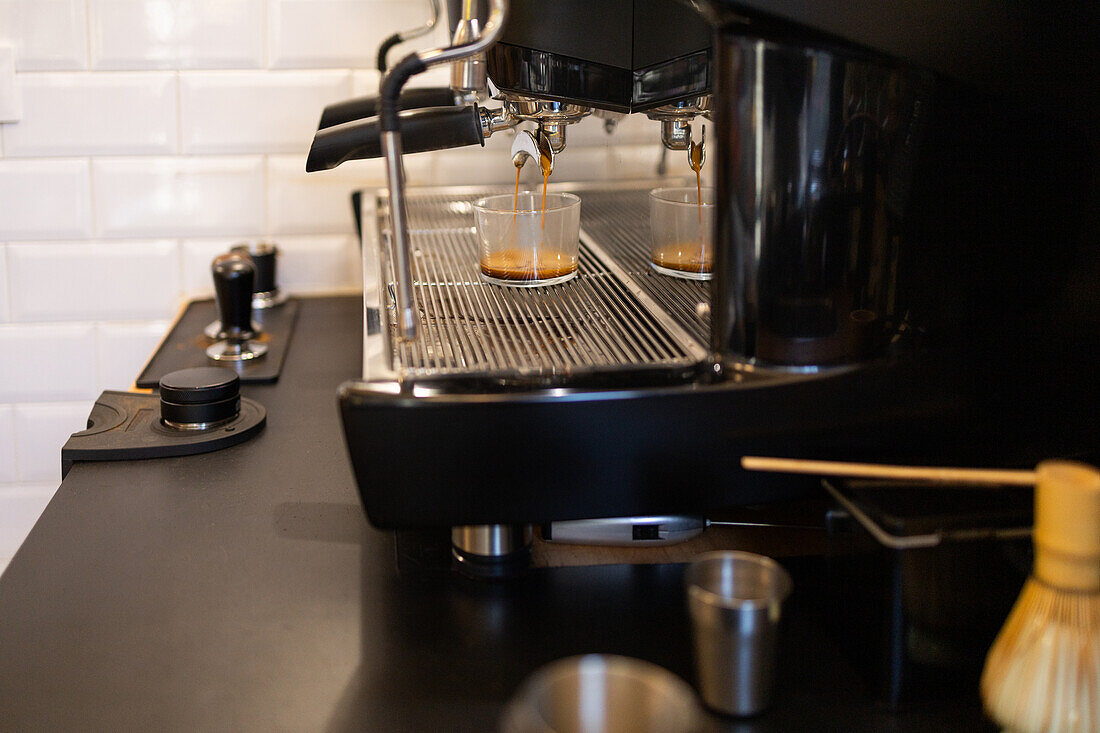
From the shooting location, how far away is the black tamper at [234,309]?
1.07 meters

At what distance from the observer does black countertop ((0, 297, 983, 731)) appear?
1.80 feet

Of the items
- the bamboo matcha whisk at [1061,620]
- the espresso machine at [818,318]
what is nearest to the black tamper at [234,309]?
the espresso machine at [818,318]

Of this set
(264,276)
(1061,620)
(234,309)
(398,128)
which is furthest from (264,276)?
(1061,620)

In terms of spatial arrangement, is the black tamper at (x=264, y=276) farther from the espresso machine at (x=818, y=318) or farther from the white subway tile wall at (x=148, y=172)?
the espresso machine at (x=818, y=318)

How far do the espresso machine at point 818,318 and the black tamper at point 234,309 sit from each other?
Answer: 458 millimetres

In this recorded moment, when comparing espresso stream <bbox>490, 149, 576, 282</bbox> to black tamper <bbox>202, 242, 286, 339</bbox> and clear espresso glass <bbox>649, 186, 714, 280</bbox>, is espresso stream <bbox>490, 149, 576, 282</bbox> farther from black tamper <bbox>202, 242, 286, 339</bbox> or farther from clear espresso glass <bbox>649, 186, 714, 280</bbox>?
black tamper <bbox>202, 242, 286, 339</bbox>

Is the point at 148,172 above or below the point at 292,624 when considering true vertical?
above

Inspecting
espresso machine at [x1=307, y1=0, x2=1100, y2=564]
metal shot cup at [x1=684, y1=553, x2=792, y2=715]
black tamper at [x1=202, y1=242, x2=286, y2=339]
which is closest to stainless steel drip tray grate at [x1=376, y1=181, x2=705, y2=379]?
espresso machine at [x1=307, y1=0, x2=1100, y2=564]

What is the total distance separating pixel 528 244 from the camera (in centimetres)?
82

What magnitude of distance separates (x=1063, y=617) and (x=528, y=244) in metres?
0.49

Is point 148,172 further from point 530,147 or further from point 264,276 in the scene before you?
point 530,147

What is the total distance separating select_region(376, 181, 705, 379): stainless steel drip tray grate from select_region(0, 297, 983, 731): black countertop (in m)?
0.15

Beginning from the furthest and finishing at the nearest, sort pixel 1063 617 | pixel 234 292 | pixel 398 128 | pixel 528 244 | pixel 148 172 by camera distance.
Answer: pixel 148 172, pixel 234 292, pixel 528 244, pixel 398 128, pixel 1063 617

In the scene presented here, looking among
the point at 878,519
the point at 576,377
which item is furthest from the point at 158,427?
the point at 878,519
